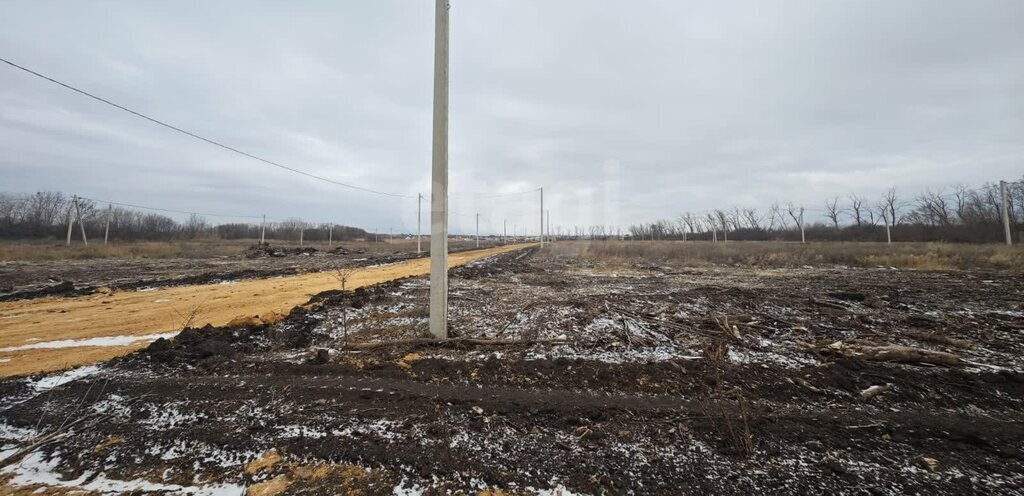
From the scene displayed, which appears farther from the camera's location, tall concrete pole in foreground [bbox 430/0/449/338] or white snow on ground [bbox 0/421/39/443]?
tall concrete pole in foreground [bbox 430/0/449/338]

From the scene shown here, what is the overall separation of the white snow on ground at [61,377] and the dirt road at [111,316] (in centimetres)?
46

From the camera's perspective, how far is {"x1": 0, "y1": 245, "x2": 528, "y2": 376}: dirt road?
5.39m

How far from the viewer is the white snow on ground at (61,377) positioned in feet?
13.4

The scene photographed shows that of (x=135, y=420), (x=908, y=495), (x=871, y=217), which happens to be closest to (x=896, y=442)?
(x=908, y=495)

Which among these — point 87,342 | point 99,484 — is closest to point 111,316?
point 87,342

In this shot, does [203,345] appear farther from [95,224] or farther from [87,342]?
[95,224]

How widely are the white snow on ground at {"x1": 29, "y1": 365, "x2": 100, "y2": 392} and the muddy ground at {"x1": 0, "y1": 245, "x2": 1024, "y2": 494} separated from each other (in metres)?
0.03

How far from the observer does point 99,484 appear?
252 cm

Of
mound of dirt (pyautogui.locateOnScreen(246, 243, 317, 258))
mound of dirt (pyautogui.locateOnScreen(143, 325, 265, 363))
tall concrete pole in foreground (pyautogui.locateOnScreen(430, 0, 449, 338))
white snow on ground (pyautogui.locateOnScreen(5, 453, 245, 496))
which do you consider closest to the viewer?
white snow on ground (pyautogui.locateOnScreen(5, 453, 245, 496))

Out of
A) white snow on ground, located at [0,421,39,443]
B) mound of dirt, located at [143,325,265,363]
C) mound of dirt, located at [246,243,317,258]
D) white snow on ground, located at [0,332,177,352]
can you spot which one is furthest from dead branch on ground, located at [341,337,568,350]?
mound of dirt, located at [246,243,317,258]

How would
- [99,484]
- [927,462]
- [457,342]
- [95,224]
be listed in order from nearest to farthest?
1. [99,484]
2. [927,462]
3. [457,342]
4. [95,224]

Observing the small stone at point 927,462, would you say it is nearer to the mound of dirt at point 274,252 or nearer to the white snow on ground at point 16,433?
the white snow on ground at point 16,433

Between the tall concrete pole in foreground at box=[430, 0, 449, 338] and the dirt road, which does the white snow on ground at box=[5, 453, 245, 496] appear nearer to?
the dirt road

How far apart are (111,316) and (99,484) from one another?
8076mm
